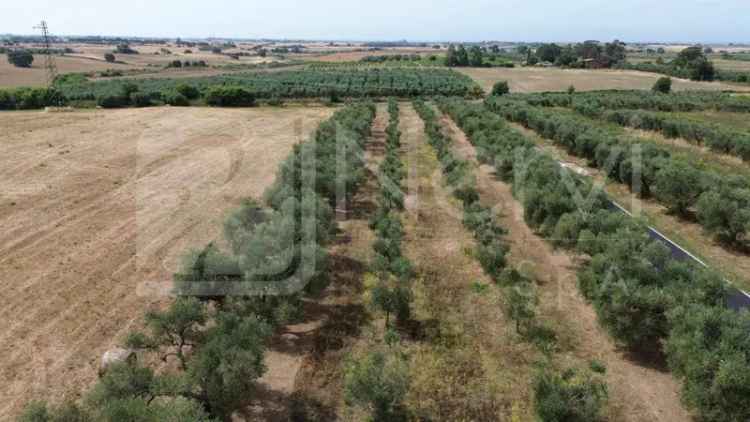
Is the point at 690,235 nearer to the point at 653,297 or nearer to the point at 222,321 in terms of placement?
the point at 653,297

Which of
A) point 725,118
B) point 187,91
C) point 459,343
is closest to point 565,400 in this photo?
point 459,343

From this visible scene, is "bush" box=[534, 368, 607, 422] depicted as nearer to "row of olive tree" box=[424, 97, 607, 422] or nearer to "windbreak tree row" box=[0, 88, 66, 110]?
"row of olive tree" box=[424, 97, 607, 422]

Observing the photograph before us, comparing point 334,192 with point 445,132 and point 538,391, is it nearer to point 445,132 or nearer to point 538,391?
point 538,391

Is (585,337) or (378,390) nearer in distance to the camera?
(378,390)

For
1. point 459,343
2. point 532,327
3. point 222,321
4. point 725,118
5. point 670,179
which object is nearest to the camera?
point 222,321

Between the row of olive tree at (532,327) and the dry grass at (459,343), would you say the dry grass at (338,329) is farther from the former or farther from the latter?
the row of olive tree at (532,327)

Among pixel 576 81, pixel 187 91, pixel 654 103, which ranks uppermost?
pixel 576 81

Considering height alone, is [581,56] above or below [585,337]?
above
